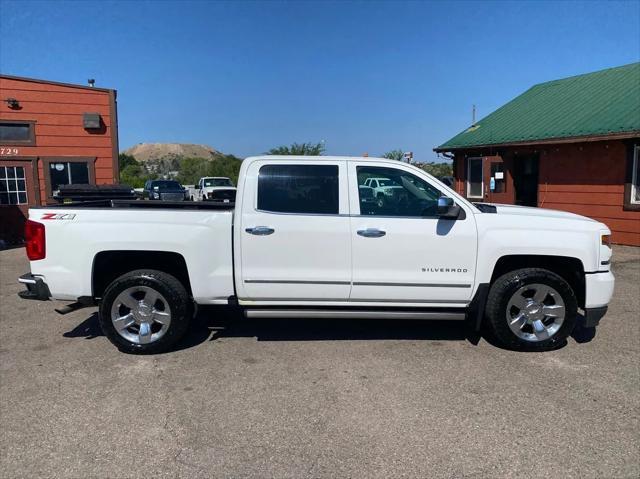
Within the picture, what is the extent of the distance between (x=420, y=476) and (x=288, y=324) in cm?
307

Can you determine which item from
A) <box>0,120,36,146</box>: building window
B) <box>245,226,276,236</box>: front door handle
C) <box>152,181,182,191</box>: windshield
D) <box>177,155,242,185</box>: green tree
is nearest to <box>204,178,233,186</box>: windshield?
<box>152,181,182,191</box>: windshield

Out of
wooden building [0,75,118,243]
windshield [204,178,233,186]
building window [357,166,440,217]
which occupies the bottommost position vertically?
building window [357,166,440,217]

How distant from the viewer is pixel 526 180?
14.8 metres

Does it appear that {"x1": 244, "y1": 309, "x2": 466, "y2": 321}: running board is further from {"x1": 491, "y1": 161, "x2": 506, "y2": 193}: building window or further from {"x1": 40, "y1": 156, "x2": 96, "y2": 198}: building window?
{"x1": 491, "y1": 161, "x2": 506, "y2": 193}: building window

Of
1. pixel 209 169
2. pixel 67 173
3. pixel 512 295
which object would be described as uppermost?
pixel 209 169

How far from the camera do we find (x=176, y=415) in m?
3.66

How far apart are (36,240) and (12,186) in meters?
9.66

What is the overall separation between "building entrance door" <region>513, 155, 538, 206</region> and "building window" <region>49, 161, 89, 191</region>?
12.2 m

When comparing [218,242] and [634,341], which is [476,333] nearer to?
[634,341]

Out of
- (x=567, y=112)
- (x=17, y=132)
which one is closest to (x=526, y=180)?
(x=567, y=112)

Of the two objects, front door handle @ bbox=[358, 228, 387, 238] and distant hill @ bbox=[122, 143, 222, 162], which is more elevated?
distant hill @ bbox=[122, 143, 222, 162]

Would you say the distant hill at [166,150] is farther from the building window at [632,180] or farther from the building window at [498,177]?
the building window at [632,180]

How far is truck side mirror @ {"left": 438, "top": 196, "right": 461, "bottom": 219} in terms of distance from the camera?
453 centimetres

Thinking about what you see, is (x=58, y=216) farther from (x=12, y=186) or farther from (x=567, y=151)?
(x=567, y=151)
